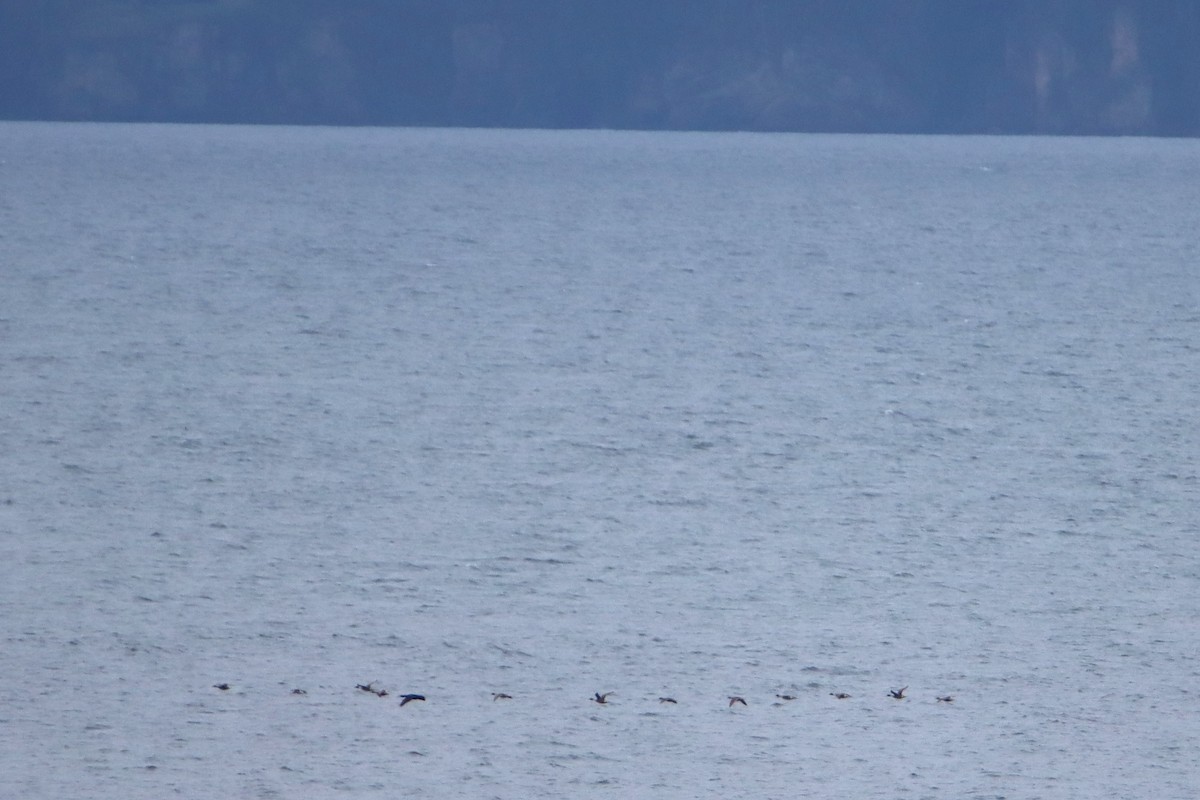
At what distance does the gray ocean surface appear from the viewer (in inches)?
261

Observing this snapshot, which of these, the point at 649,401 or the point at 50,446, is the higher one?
the point at 649,401

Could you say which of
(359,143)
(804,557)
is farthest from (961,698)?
(359,143)

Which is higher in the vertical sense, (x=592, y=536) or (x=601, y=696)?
(x=592, y=536)

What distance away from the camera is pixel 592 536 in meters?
9.85

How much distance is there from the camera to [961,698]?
285 inches

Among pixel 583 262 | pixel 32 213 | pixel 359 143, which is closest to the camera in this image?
pixel 583 262

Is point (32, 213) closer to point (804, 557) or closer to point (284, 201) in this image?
point (284, 201)

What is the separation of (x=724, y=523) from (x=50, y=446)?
4501mm

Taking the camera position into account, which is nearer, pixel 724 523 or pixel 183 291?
pixel 724 523

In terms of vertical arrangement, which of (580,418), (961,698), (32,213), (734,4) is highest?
(734,4)

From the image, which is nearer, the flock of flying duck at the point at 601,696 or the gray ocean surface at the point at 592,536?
the gray ocean surface at the point at 592,536

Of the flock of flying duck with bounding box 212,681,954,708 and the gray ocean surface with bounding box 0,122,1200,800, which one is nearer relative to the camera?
the gray ocean surface with bounding box 0,122,1200,800

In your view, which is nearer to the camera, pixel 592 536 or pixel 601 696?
→ pixel 601 696

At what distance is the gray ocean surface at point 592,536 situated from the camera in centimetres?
663
